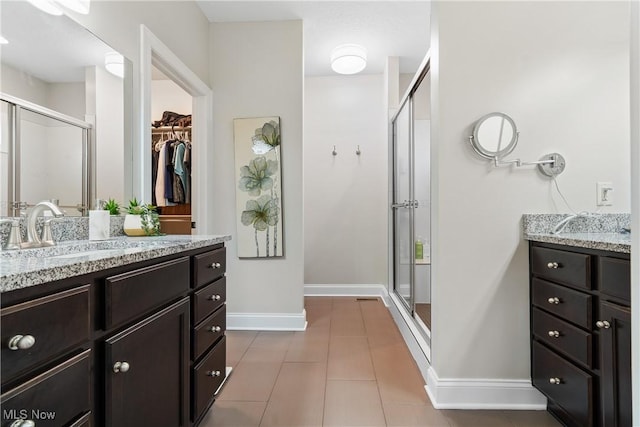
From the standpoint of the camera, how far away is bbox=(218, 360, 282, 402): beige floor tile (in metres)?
1.83

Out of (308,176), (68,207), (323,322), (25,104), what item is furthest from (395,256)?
(25,104)

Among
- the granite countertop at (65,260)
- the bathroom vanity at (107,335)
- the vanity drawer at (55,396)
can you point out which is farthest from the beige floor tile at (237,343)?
the vanity drawer at (55,396)

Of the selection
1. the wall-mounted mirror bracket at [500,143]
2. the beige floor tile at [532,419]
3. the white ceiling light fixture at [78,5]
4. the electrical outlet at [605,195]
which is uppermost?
the white ceiling light fixture at [78,5]

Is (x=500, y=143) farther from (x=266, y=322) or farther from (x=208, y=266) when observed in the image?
(x=266, y=322)

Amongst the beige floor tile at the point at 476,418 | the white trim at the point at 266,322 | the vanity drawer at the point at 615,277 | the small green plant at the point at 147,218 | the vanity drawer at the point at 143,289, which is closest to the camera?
the vanity drawer at the point at 143,289

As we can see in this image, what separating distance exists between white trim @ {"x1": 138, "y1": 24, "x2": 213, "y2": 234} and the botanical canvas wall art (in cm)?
30

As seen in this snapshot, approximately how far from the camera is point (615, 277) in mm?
1171

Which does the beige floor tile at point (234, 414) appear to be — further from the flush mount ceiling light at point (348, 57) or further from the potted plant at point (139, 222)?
the flush mount ceiling light at point (348, 57)

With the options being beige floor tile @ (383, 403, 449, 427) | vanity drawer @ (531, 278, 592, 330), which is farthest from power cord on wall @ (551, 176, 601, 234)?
beige floor tile @ (383, 403, 449, 427)

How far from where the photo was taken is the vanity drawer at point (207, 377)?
1.35 meters

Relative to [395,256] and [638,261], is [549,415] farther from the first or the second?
[395,256]

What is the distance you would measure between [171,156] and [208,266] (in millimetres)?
2469

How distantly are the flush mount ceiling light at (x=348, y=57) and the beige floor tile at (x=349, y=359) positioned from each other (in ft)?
8.82

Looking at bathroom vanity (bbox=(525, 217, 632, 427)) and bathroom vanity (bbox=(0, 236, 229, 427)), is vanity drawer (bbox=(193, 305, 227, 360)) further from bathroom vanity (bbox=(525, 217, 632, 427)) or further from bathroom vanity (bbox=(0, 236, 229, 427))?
bathroom vanity (bbox=(525, 217, 632, 427))
